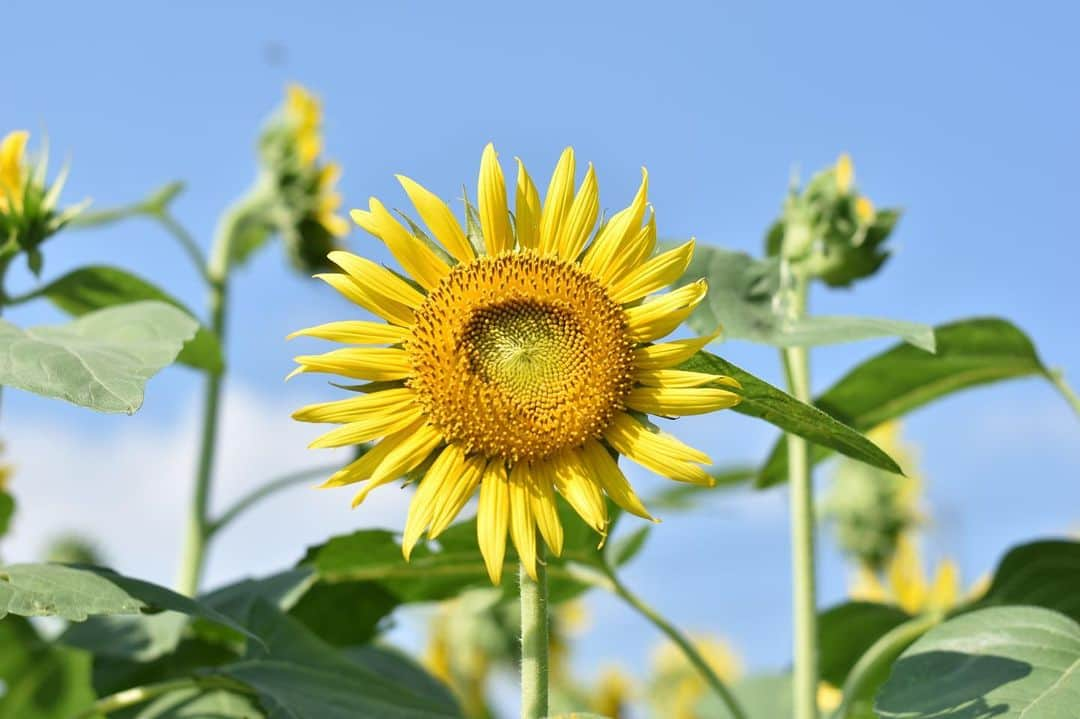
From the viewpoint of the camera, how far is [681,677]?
4613mm

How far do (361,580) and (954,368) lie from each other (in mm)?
913

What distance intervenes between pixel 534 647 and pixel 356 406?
0.90ft

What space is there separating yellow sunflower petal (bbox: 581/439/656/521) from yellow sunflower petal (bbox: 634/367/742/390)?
8cm

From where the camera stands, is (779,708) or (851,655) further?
(779,708)

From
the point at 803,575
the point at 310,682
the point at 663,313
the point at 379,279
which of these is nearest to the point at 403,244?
the point at 379,279

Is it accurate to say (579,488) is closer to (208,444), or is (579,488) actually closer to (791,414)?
(791,414)

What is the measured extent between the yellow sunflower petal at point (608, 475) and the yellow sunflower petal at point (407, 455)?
141 millimetres

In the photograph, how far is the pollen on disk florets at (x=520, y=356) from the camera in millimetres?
1254

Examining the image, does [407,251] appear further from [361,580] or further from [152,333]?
[361,580]

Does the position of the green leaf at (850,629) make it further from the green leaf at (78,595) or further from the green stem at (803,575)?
the green leaf at (78,595)

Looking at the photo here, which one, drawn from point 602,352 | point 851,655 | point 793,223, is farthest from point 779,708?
point 602,352

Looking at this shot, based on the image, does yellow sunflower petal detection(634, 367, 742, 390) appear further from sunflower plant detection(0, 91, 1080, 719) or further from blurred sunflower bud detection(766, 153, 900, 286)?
blurred sunflower bud detection(766, 153, 900, 286)

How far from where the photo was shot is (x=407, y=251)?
4.17 feet

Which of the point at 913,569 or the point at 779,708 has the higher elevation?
the point at 913,569
